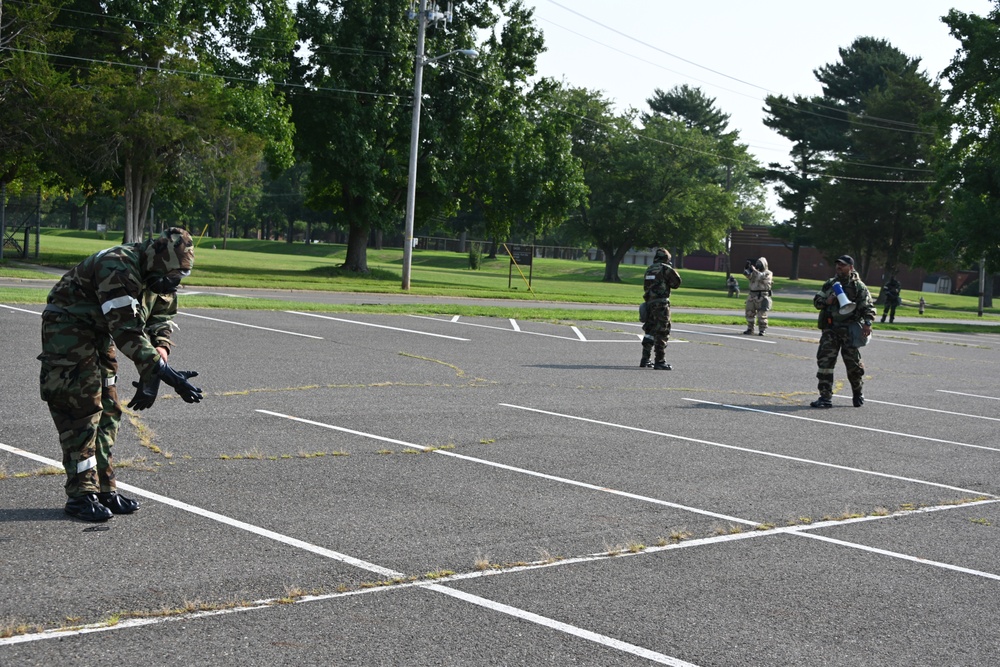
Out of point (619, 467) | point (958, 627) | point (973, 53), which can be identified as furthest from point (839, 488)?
point (973, 53)

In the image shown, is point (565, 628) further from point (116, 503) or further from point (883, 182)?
point (883, 182)

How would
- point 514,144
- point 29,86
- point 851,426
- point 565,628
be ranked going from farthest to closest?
point 514,144, point 29,86, point 851,426, point 565,628

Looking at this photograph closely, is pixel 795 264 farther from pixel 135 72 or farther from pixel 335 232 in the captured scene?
pixel 135 72

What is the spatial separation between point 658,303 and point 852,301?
3.74 metres

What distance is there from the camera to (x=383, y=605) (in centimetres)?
555

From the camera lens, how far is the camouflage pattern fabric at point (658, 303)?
688 inches

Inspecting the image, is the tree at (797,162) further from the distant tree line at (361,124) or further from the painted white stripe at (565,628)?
the painted white stripe at (565,628)

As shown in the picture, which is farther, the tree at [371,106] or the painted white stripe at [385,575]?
the tree at [371,106]

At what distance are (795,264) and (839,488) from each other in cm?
9537

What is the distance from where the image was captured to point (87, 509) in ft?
Result: 22.3

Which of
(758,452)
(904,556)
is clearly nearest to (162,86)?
(758,452)

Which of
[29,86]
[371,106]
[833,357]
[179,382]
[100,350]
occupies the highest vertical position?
[371,106]

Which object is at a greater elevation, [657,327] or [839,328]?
[839,328]

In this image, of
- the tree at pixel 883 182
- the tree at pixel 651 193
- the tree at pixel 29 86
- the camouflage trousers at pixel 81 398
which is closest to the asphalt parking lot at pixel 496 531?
the camouflage trousers at pixel 81 398
